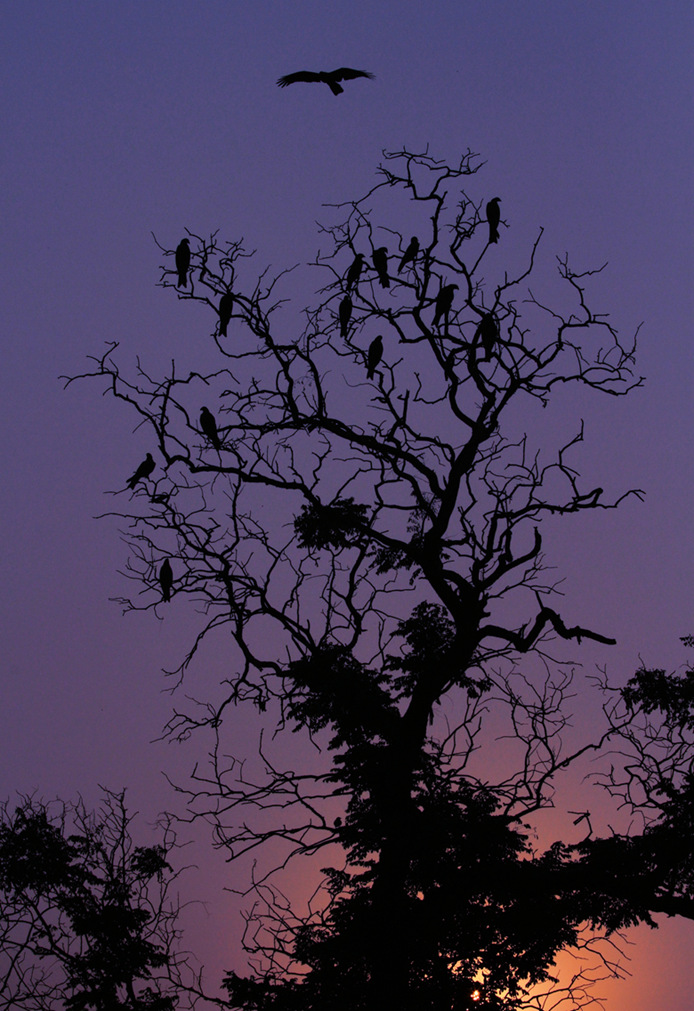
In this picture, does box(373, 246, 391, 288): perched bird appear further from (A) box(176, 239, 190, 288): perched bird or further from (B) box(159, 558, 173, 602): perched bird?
(B) box(159, 558, 173, 602): perched bird

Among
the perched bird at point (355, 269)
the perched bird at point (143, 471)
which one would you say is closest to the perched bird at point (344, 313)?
the perched bird at point (355, 269)

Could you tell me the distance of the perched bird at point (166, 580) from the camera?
24.4ft

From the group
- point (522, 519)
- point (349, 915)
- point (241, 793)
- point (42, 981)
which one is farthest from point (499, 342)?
point (42, 981)

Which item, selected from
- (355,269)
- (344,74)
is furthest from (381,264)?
(344,74)

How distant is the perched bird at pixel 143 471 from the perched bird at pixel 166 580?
78cm

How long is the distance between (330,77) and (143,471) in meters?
4.26

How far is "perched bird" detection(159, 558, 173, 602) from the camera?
7426mm

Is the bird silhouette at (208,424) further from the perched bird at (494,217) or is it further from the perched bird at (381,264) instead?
the perched bird at (494,217)

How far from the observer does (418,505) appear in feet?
28.5

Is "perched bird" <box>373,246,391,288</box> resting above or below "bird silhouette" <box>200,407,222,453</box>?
above

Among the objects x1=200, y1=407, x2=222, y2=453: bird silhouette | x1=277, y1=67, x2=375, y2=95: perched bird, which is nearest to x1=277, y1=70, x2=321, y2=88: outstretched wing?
x1=277, y1=67, x2=375, y2=95: perched bird

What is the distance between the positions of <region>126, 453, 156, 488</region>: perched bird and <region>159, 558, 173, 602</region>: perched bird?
779 mm

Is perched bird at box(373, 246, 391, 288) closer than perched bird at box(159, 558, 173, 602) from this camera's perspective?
No

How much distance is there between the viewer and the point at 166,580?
746 centimetres
